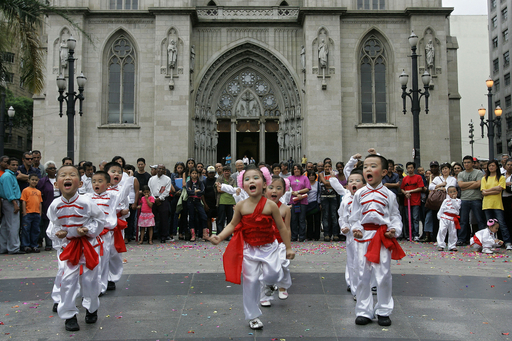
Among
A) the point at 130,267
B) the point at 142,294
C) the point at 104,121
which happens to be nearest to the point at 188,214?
the point at 130,267

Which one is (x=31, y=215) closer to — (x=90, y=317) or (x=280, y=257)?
(x=90, y=317)

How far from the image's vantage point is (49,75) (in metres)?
23.7

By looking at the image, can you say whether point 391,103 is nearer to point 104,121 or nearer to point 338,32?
point 338,32

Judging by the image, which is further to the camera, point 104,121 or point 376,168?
point 104,121

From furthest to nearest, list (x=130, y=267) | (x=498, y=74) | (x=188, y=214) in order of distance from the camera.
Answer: (x=498, y=74), (x=188, y=214), (x=130, y=267)

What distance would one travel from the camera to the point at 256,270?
5.00m

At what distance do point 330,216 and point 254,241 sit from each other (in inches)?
310

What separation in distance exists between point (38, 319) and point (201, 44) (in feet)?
71.2

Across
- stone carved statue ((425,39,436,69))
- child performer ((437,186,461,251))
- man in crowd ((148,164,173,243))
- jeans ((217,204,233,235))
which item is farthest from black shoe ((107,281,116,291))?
stone carved statue ((425,39,436,69))

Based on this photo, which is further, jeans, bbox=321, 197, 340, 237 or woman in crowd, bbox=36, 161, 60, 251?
jeans, bbox=321, 197, 340, 237

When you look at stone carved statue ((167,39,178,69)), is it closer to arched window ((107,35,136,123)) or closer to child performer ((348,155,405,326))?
arched window ((107,35,136,123))

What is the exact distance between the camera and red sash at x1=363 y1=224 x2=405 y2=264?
5055 mm

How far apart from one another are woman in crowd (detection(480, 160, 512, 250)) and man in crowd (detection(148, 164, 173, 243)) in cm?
803

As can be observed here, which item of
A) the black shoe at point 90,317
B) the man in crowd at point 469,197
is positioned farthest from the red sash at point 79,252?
the man in crowd at point 469,197
